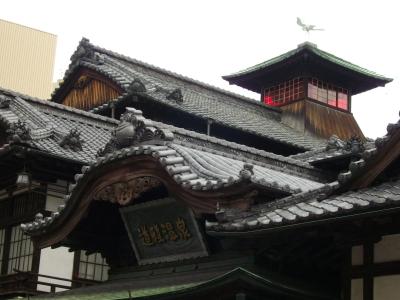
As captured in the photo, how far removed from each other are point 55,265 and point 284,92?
59.3 ft

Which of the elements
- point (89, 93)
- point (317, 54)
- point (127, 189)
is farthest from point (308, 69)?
point (127, 189)

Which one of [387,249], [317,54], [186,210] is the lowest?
[387,249]

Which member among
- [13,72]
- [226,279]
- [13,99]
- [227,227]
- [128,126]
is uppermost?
[13,72]

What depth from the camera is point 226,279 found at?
33.2 feet

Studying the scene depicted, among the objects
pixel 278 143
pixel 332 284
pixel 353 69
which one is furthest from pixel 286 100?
pixel 332 284

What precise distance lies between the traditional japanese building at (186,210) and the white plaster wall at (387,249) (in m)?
0.02

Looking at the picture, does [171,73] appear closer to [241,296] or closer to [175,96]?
[175,96]

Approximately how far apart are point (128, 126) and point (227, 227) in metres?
3.76

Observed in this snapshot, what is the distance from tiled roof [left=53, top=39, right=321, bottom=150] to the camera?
88.4 ft

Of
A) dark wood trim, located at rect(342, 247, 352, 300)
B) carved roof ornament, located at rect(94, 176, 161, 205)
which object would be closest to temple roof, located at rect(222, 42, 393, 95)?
carved roof ornament, located at rect(94, 176, 161, 205)

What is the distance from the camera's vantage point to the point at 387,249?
10.2 meters

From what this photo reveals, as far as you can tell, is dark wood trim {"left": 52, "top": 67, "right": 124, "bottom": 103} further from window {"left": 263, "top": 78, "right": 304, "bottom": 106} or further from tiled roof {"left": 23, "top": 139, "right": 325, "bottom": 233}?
tiled roof {"left": 23, "top": 139, "right": 325, "bottom": 233}

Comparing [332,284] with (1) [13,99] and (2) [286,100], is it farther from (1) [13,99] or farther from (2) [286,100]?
(2) [286,100]

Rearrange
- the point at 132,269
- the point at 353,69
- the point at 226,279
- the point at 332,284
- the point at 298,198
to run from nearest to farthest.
Answer: 1. the point at 226,279
2. the point at 298,198
3. the point at 332,284
4. the point at 132,269
5. the point at 353,69
